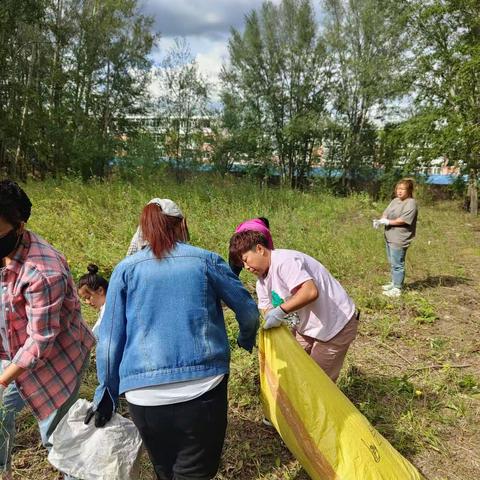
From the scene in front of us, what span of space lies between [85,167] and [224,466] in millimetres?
15422

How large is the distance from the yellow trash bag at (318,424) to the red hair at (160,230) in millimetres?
786

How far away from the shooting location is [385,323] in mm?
4109

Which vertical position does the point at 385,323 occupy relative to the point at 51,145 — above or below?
below

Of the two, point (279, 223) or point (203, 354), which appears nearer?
point (203, 354)

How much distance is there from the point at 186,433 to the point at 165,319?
1.32 ft

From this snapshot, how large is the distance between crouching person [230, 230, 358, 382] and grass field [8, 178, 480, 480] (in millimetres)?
674

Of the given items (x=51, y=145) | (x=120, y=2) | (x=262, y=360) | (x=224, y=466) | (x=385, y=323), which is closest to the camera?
(x=262, y=360)

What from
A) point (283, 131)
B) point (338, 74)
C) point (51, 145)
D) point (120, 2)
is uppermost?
point (120, 2)

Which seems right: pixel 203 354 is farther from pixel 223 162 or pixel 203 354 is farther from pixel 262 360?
pixel 223 162

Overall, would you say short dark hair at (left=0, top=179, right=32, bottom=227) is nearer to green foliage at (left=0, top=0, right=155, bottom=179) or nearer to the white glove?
the white glove

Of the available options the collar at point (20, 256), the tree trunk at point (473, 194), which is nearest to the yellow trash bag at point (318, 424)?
the collar at point (20, 256)

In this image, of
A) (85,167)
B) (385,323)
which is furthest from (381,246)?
(85,167)

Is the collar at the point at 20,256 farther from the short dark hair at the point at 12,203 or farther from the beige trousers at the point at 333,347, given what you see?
the beige trousers at the point at 333,347

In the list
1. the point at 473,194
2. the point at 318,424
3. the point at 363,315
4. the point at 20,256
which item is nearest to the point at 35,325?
the point at 20,256
